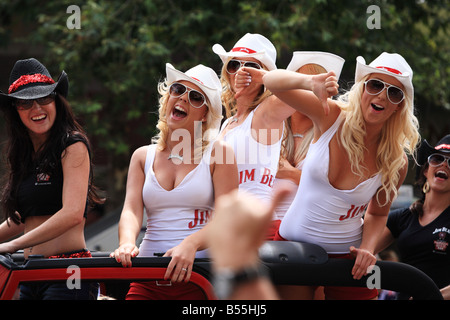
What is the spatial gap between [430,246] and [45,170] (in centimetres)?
198

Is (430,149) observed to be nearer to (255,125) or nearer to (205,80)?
(255,125)

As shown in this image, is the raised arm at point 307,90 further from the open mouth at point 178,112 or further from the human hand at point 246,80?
the human hand at point 246,80

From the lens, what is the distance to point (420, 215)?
356 cm

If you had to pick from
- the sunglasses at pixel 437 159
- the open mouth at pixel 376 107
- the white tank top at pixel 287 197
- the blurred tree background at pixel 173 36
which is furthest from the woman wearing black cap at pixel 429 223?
the blurred tree background at pixel 173 36

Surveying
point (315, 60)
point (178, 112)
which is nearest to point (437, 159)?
point (315, 60)

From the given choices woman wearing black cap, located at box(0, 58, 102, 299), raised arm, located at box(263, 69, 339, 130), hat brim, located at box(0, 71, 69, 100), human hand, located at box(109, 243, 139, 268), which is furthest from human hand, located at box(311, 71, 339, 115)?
hat brim, located at box(0, 71, 69, 100)

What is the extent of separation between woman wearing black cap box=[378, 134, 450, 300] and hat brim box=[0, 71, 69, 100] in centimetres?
183

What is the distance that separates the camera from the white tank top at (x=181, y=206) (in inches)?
109

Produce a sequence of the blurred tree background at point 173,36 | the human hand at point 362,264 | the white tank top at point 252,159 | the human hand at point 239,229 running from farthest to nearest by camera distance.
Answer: the blurred tree background at point 173,36 < the white tank top at point 252,159 < the human hand at point 362,264 < the human hand at point 239,229

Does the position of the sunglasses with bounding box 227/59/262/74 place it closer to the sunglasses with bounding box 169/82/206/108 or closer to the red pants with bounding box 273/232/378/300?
the sunglasses with bounding box 169/82/206/108

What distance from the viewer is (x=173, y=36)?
26.6 feet

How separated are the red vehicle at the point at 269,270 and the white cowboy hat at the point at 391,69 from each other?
0.76 m

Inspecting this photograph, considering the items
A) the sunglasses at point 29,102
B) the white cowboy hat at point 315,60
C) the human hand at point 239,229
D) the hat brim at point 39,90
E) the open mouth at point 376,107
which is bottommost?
the human hand at point 239,229

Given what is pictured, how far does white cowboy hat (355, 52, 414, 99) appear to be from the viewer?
8.96 ft
